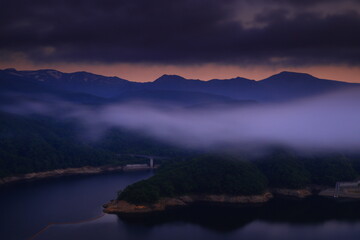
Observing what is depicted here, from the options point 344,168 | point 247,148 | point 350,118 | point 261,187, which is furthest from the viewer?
point 350,118

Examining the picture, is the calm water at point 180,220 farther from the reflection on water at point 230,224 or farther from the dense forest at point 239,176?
the dense forest at point 239,176

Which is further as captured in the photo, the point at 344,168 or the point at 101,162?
the point at 101,162

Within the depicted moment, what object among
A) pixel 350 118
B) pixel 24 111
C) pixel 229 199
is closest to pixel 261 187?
pixel 229 199

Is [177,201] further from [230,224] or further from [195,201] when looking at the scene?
[230,224]

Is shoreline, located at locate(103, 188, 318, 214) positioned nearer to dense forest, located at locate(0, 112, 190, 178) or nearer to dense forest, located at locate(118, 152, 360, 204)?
dense forest, located at locate(118, 152, 360, 204)

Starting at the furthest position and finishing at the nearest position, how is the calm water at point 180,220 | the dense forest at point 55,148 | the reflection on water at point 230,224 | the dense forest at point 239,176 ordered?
the dense forest at point 55,148 < the dense forest at point 239,176 < the calm water at point 180,220 < the reflection on water at point 230,224

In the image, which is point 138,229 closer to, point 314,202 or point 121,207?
point 121,207

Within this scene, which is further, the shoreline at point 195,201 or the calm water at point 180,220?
the shoreline at point 195,201

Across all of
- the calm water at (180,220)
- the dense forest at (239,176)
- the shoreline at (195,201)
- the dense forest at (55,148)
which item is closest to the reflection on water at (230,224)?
the calm water at (180,220)

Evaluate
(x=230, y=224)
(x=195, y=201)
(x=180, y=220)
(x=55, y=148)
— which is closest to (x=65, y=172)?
(x=55, y=148)
